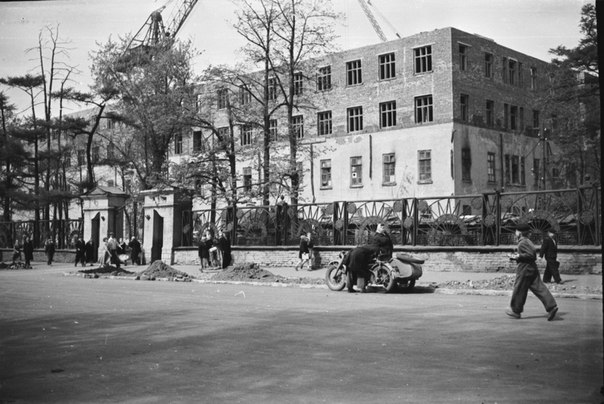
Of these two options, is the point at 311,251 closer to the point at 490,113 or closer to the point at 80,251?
the point at 80,251

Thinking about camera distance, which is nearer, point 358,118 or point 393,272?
point 393,272

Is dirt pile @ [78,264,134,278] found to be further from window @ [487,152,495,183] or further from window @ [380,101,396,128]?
window @ [487,152,495,183]

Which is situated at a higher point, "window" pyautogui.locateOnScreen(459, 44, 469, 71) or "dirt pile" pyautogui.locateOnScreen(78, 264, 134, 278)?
"window" pyautogui.locateOnScreen(459, 44, 469, 71)

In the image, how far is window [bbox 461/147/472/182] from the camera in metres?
41.3

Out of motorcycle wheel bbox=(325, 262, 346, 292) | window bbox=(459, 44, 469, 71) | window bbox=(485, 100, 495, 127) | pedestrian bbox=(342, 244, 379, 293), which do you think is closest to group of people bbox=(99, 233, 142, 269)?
motorcycle wheel bbox=(325, 262, 346, 292)

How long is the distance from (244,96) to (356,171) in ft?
42.8

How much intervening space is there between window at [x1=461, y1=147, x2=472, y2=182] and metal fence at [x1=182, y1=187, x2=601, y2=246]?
50.5ft

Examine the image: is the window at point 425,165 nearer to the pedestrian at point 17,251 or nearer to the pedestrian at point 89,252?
the pedestrian at point 89,252

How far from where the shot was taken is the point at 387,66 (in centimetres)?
4456

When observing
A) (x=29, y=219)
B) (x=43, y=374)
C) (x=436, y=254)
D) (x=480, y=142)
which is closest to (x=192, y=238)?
(x=436, y=254)

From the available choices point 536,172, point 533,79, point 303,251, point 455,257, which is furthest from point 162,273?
point 533,79

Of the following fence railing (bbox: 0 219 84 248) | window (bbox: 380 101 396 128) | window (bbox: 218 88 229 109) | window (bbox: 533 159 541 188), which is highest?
window (bbox: 380 101 396 128)

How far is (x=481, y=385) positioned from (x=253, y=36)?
97.2 ft

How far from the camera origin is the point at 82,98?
116 ft
